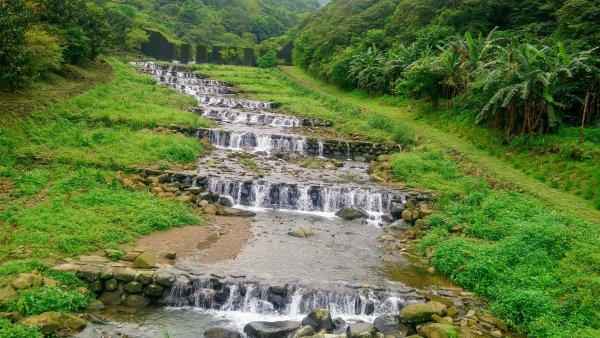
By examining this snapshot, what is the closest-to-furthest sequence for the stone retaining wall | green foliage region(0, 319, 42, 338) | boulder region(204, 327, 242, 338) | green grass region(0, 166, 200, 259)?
green foliage region(0, 319, 42, 338)
boulder region(204, 327, 242, 338)
green grass region(0, 166, 200, 259)
the stone retaining wall

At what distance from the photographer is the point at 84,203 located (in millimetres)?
14211

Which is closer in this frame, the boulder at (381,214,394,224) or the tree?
the boulder at (381,214,394,224)

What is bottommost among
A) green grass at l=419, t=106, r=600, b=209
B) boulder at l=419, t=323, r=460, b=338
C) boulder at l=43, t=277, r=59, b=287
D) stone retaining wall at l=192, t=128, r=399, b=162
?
boulder at l=419, t=323, r=460, b=338

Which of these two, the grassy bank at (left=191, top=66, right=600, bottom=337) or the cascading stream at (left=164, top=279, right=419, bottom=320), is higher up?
the grassy bank at (left=191, top=66, right=600, bottom=337)

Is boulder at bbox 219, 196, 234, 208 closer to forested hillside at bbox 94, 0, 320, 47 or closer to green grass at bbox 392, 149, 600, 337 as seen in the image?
green grass at bbox 392, 149, 600, 337

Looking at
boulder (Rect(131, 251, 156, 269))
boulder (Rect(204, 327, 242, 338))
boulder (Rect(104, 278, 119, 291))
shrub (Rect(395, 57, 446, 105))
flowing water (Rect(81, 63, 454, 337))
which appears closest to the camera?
boulder (Rect(204, 327, 242, 338))

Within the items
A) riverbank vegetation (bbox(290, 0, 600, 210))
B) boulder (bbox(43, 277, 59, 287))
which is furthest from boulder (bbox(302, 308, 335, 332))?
riverbank vegetation (bbox(290, 0, 600, 210))

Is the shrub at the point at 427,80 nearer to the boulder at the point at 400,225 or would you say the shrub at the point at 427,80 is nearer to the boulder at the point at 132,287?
the boulder at the point at 400,225

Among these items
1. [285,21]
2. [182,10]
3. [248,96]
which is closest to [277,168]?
[248,96]

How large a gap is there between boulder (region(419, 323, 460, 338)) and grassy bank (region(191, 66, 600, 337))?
1695 mm

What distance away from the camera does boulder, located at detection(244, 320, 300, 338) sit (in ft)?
31.5

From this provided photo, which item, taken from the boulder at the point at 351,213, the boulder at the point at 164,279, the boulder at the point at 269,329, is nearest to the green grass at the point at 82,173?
the boulder at the point at 164,279

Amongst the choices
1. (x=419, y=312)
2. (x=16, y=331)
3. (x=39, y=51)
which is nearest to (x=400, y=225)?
(x=419, y=312)

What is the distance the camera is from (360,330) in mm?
9664
